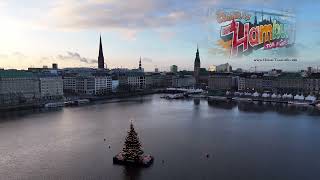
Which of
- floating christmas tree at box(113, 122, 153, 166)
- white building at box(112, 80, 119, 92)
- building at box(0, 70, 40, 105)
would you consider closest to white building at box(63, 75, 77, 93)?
white building at box(112, 80, 119, 92)

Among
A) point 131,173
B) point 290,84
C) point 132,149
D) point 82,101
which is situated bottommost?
point 131,173

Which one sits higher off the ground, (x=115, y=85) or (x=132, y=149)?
(x=115, y=85)

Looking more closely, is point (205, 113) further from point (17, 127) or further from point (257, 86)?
point (257, 86)

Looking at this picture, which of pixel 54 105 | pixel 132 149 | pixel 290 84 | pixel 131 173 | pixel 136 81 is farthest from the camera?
pixel 136 81

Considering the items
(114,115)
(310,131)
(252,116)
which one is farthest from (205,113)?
(310,131)

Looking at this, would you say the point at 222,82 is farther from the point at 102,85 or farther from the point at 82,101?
the point at 82,101

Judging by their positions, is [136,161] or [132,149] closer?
[136,161]

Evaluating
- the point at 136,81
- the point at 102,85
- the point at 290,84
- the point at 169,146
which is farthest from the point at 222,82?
the point at 169,146
